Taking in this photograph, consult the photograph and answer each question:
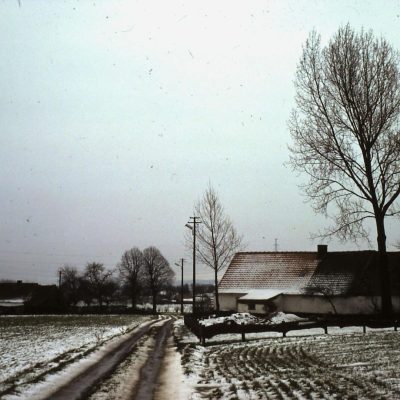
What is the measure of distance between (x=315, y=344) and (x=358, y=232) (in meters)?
9.27

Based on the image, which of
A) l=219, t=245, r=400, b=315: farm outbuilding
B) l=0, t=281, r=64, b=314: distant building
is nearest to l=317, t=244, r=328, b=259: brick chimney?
l=219, t=245, r=400, b=315: farm outbuilding

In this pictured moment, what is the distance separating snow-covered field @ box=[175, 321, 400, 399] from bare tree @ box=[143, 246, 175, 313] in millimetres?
80798

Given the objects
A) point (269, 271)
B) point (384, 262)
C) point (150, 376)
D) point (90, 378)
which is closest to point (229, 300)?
point (269, 271)

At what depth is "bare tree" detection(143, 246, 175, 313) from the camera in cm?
10206

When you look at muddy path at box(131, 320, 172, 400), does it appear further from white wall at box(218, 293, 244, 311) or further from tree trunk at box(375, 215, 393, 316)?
white wall at box(218, 293, 244, 311)

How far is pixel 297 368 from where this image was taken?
1346 centimetres

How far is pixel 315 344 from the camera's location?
770 inches

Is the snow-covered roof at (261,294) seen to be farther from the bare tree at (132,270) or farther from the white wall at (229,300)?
the bare tree at (132,270)

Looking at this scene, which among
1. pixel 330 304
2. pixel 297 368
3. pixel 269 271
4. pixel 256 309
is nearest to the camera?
pixel 297 368

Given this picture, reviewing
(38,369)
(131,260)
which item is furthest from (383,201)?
(131,260)

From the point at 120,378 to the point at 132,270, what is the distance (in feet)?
313

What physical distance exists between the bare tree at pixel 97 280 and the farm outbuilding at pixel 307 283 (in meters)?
66.9

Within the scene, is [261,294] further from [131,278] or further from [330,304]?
[131,278]

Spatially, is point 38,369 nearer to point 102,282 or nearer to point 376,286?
point 376,286
